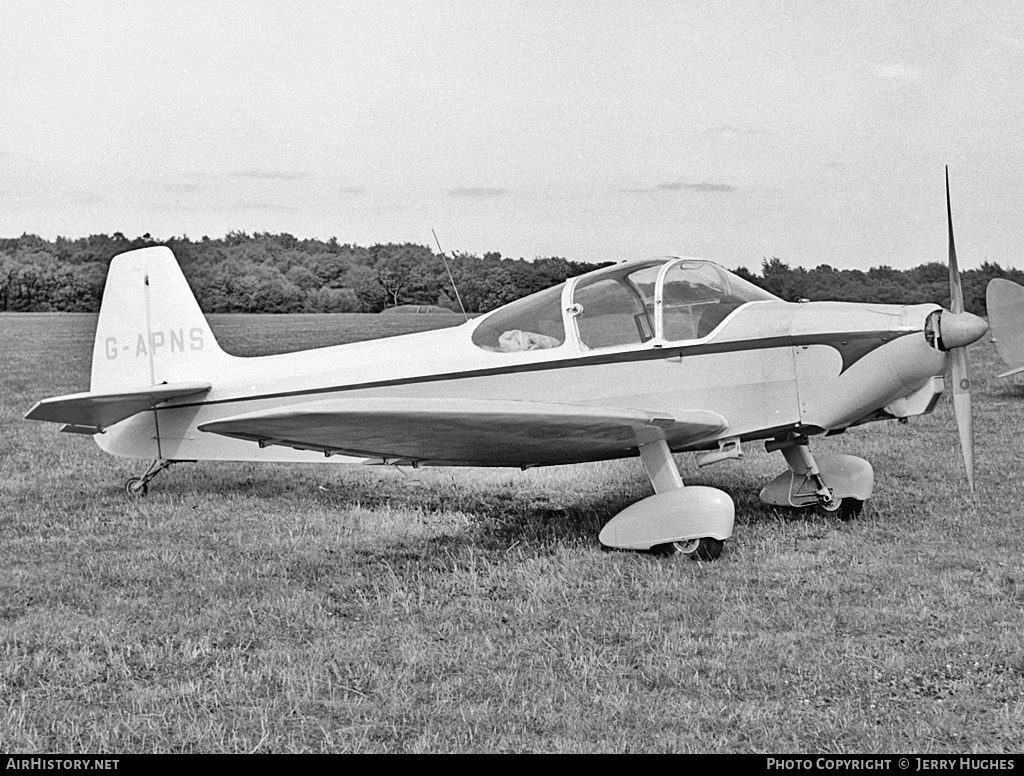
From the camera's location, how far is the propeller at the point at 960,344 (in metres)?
6.02

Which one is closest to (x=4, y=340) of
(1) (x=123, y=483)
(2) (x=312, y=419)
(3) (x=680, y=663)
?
(1) (x=123, y=483)

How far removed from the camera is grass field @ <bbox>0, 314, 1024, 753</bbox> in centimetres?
372

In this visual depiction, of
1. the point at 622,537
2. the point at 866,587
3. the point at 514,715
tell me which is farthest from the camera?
the point at 622,537

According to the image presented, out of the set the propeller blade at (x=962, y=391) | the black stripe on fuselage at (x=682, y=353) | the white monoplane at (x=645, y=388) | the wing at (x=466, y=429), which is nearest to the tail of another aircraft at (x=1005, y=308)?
the white monoplane at (x=645, y=388)

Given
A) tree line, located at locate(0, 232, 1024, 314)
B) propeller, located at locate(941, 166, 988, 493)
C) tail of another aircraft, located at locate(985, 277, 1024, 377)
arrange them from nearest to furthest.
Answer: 1. propeller, located at locate(941, 166, 988, 493)
2. tail of another aircraft, located at locate(985, 277, 1024, 377)
3. tree line, located at locate(0, 232, 1024, 314)

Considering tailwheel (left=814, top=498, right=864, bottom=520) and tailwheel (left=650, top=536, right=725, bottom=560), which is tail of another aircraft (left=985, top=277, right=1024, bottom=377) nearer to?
tailwheel (left=814, top=498, right=864, bottom=520)

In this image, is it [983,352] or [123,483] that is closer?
[123,483]

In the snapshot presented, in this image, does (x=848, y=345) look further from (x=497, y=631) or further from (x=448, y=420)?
(x=497, y=631)

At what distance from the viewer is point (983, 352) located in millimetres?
22953

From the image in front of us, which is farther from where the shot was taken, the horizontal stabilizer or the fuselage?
the horizontal stabilizer

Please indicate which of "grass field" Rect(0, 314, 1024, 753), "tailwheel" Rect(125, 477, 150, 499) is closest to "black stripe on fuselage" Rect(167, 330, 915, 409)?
"grass field" Rect(0, 314, 1024, 753)

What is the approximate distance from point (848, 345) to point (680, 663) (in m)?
2.74

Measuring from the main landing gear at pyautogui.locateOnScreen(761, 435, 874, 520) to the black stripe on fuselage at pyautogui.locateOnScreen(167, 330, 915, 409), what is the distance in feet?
2.78

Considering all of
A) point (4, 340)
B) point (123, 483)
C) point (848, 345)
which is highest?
point (4, 340)
